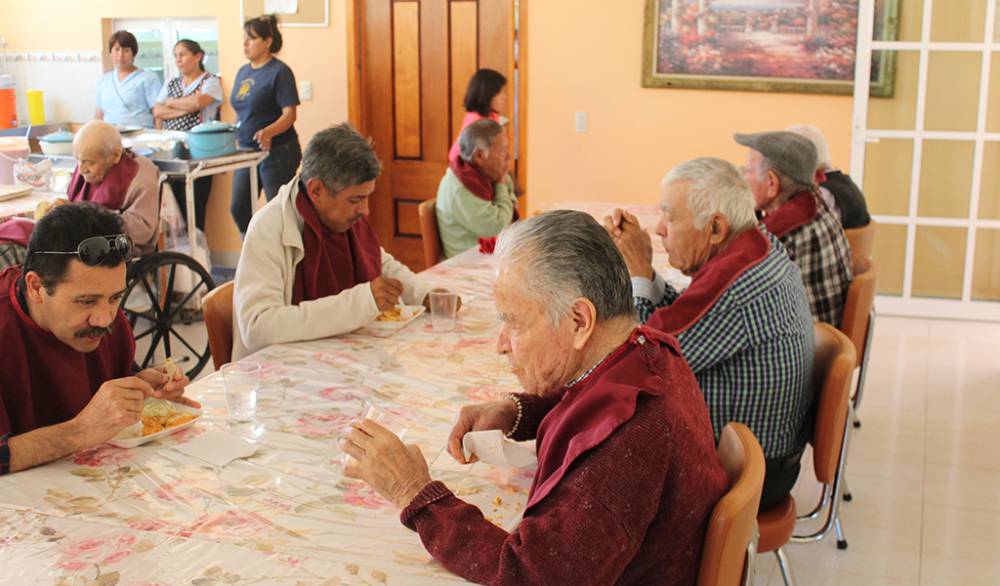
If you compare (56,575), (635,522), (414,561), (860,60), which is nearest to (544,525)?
(635,522)

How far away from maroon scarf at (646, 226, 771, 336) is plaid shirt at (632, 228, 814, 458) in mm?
15

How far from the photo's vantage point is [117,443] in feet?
6.27

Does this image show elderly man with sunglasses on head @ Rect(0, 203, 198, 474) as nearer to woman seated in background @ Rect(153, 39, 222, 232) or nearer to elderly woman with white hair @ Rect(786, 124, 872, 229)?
elderly woman with white hair @ Rect(786, 124, 872, 229)

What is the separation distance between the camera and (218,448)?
6.31 ft

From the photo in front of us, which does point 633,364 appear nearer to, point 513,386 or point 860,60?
point 513,386

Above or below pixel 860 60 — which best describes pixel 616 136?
below

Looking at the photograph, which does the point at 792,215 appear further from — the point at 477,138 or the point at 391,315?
the point at 477,138

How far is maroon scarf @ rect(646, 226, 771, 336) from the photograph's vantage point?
230 centimetres

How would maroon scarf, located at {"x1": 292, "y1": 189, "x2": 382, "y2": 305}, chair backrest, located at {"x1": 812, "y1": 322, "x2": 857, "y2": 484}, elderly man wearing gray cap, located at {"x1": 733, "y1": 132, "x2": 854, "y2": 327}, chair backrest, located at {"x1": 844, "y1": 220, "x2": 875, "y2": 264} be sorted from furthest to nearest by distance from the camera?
chair backrest, located at {"x1": 844, "y1": 220, "x2": 875, "y2": 264} < elderly man wearing gray cap, located at {"x1": 733, "y1": 132, "x2": 854, "y2": 327} < maroon scarf, located at {"x1": 292, "y1": 189, "x2": 382, "y2": 305} < chair backrest, located at {"x1": 812, "y1": 322, "x2": 857, "y2": 484}

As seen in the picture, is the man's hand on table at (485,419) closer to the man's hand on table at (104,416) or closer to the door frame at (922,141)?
the man's hand on table at (104,416)

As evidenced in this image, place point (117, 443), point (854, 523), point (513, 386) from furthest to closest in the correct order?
1. point (854, 523)
2. point (513, 386)
3. point (117, 443)

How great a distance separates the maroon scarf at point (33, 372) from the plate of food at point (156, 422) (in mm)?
181

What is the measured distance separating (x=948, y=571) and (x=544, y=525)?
203 cm

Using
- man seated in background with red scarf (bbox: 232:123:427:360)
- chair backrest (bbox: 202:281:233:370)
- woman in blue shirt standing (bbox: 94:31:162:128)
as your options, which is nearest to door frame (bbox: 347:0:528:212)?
woman in blue shirt standing (bbox: 94:31:162:128)
